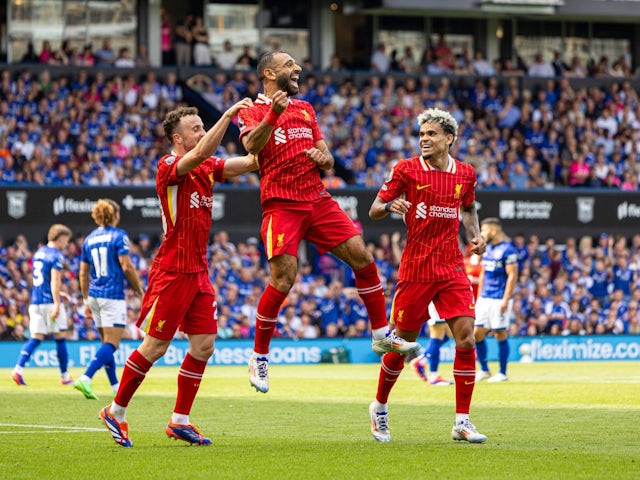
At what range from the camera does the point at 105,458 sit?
9.68 meters

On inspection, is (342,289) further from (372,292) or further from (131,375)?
(131,375)

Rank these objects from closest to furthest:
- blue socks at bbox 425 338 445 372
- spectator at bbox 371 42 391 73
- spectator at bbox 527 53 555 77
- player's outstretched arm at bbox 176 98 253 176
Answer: player's outstretched arm at bbox 176 98 253 176 → blue socks at bbox 425 338 445 372 → spectator at bbox 371 42 391 73 → spectator at bbox 527 53 555 77

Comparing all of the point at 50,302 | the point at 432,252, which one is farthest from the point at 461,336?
the point at 50,302

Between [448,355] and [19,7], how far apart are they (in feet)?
52.0

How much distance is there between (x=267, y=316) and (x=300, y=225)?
2.74ft

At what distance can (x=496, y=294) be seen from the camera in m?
21.0

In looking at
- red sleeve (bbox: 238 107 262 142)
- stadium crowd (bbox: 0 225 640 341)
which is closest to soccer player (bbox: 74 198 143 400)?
red sleeve (bbox: 238 107 262 142)

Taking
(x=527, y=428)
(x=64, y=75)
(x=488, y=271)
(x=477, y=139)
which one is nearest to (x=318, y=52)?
(x=477, y=139)

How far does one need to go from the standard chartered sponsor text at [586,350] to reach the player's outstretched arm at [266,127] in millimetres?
20198

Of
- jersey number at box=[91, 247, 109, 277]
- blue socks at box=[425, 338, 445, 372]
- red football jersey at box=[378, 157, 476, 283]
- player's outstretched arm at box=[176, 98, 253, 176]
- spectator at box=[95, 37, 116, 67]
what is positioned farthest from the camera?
spectator at box=[95, 37, 116, 67]

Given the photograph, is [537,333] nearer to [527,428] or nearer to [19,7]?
[19,7]

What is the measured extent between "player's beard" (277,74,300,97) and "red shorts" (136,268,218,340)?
5.49 feet

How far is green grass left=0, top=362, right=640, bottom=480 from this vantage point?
29.1ft

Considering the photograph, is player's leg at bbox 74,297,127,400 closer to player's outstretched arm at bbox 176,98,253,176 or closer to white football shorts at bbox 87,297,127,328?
white football shorts at bbox 87,297,127,328
